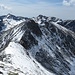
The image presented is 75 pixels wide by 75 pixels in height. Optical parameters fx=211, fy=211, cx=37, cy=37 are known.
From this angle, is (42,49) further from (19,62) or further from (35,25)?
(19,62)

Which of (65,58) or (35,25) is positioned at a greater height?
(35,25)

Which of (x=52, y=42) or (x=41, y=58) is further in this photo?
(x=52, y=42)

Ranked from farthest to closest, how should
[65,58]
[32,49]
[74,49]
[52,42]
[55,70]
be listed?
1. [74,49]
2. [52,42]
3. [65,58]
4. [32,49]
5. [55,70]

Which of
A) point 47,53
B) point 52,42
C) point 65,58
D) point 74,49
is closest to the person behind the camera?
point 47,53

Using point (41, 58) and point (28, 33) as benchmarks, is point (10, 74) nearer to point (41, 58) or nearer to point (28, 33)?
point (41, 58)

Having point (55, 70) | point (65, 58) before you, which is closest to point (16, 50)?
point (55, 70)

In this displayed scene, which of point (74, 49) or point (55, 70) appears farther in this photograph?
point (74, 49)

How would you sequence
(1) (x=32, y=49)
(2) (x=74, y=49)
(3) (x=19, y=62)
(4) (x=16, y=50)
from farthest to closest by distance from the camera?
(2) (x=74, y=49) → (1) (x=32, y=49) → (4) (x=16, y=50) → (3) (x=19, y=62)

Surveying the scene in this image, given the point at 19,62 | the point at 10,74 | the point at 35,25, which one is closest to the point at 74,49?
the point at 35,25

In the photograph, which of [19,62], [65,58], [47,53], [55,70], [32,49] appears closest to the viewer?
[19,62]
